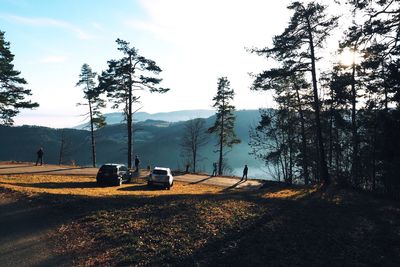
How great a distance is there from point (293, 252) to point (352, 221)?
508 cm

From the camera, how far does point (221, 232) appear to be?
13.0m

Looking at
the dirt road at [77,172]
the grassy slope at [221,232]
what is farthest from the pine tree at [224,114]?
the grassy slope at [221,232]

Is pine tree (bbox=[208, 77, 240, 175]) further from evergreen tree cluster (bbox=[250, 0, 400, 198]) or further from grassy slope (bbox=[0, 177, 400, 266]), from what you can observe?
grassy slope (bbox=[0, 177, 400, 266])

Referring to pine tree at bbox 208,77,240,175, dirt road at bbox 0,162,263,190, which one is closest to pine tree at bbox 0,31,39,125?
dirt road at bbox 0,162,263,190

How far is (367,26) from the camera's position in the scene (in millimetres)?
17328

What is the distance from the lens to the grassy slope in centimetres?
1091

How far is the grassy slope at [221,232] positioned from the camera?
430 inches

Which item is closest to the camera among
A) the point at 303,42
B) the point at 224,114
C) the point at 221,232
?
the point at 221,232

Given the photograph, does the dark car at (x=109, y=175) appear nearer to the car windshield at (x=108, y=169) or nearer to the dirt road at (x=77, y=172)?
the car windshield at (x=108, y=169)

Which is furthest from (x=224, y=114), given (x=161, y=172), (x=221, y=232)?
(x=221, y=232)

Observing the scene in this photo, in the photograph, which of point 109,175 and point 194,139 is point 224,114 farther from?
point 109,175

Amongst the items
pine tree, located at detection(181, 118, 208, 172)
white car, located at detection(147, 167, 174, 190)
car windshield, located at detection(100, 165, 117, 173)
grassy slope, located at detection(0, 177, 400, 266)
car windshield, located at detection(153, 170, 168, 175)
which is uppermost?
pine tree, located at detection(181, 118, 208, 172)

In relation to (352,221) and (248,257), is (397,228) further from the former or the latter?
(248,257)

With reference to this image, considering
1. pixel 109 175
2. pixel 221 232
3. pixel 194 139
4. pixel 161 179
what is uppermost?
pixel 194 139
